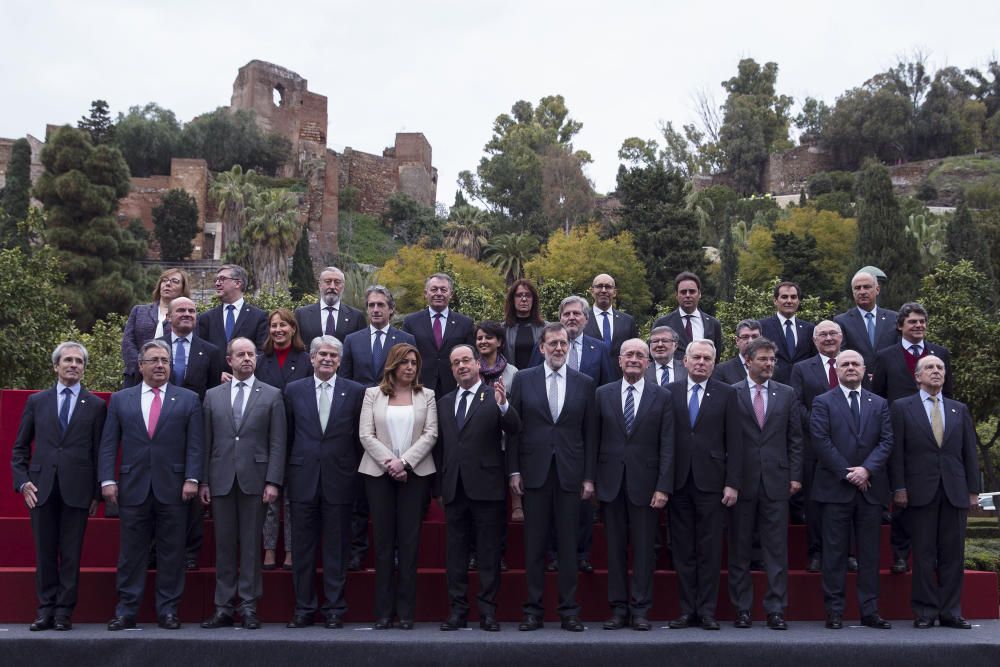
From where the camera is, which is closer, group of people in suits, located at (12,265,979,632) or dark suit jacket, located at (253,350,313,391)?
group of people in suits, located at (12,265,979,632)

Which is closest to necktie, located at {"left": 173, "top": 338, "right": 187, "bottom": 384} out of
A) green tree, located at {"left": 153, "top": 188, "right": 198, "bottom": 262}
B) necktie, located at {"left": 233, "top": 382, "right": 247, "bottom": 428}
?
necktie, located at {"left": 233, "top": 382, "right": 247, "bottom": 428}

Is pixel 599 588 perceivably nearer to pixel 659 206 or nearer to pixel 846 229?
pixel 659 206

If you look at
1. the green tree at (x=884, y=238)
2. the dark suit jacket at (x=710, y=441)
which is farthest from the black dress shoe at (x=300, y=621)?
the green tree at (x=884, y=238)

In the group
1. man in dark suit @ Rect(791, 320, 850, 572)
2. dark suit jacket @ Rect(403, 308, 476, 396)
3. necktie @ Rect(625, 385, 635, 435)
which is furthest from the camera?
dark suit jacket @ Rect(403, 308, 476, 396)

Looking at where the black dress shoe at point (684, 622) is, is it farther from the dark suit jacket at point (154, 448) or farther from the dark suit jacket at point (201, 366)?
the dark suit jacket at point (201, 366)

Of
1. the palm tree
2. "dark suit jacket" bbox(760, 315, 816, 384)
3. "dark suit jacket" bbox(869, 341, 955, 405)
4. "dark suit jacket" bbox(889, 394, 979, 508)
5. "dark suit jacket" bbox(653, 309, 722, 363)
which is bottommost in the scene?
"dark suit jacket" bbox(889, 394, 979, 508)

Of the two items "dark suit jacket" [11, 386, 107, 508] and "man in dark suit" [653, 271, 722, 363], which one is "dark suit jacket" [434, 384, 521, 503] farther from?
"dark suit jacket" [11, 386, 107, 508]

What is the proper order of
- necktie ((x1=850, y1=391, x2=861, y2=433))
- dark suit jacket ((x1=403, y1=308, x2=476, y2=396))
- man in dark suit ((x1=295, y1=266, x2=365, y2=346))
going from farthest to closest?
man in dark suit ((x1=295, y1=266, x2=365, y2=346)) → dark suit jacket ((x1=403, y1=308, x2=476, y2=396)) → necktie ((x1=850, y1=391, x2=861, y2=433))

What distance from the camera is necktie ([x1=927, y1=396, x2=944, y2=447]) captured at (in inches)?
284

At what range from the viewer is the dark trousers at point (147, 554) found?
270 inches

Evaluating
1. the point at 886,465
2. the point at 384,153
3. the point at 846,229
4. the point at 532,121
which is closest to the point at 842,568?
the point at 886,465

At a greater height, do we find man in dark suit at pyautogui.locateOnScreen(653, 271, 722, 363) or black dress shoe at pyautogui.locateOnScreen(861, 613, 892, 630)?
man in dark suit at pyautogui.locateOnScreen(653, 271, 722, 363)

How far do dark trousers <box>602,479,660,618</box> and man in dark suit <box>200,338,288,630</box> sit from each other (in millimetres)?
2113

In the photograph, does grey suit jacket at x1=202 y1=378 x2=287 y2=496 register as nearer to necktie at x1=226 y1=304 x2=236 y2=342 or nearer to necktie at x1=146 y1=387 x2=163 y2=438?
necktie at x1=146 y1=387 x2=163 y2=438
